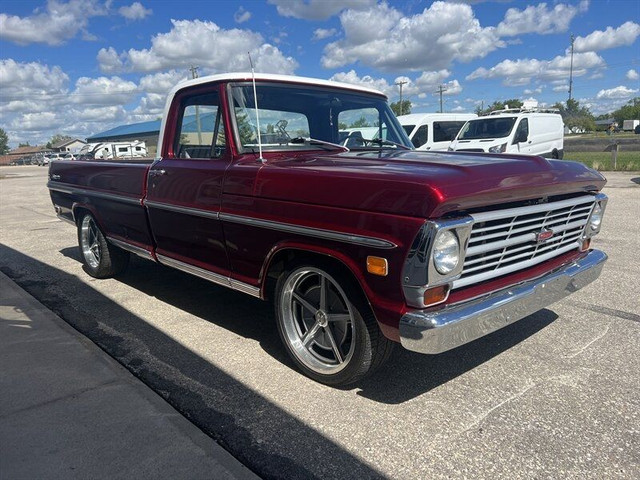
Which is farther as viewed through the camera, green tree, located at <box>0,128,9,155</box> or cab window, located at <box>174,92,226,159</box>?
green tree, located at <box>0,128,9,155</box>

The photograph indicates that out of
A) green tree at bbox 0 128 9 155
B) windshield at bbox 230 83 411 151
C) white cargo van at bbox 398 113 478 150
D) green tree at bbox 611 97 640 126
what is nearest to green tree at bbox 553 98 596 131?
green tree at bbox 611 97 640 126

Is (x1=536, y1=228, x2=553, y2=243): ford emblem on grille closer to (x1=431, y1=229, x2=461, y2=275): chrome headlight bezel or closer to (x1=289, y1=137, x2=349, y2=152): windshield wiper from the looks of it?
(x1=431, y1=229, x2=461, y2=275): chrome headlight bezel

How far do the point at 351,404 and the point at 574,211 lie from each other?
196 cm

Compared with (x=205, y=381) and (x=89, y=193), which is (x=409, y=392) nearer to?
(x=205, y=381)

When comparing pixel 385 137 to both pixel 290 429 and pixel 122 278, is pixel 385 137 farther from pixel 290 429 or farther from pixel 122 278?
pixel 122 278

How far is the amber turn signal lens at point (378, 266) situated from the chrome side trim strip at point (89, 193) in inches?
107

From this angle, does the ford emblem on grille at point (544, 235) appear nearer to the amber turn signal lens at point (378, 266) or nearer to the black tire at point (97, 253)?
the amber turn signal lens at point (378, 266)

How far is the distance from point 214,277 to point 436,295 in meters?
1.85

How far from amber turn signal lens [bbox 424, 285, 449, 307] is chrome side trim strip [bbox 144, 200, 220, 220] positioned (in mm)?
1708

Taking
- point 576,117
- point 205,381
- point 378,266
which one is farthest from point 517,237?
point 576,117

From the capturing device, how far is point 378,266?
265 cm

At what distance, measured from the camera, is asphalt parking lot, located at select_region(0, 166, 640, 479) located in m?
2.45

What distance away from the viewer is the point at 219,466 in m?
2.40

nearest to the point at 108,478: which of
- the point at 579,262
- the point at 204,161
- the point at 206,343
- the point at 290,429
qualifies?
the point at 290,429
